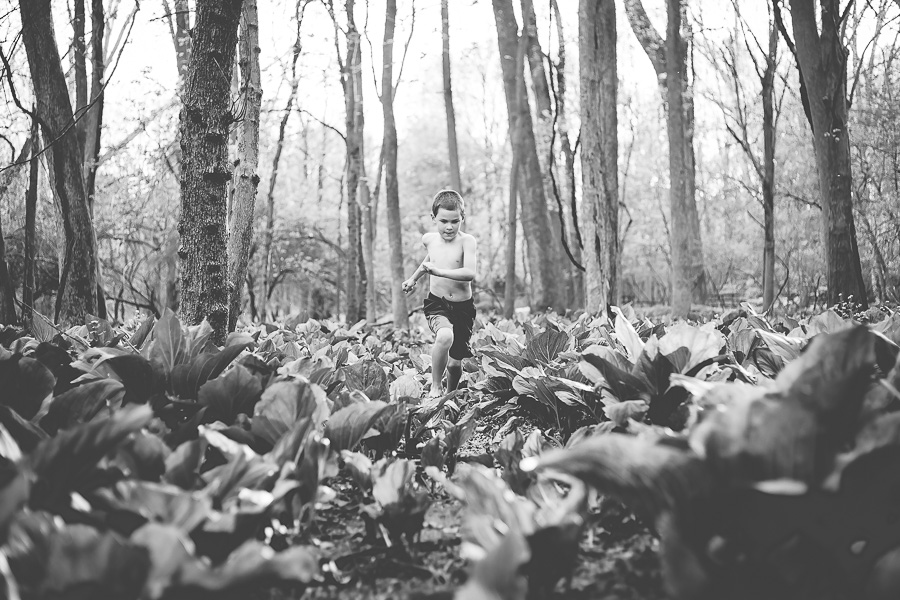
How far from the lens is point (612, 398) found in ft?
7.20

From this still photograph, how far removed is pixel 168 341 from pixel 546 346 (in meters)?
2.45

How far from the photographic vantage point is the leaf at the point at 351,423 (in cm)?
174

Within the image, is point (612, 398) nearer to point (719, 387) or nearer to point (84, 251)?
point (719, 387)

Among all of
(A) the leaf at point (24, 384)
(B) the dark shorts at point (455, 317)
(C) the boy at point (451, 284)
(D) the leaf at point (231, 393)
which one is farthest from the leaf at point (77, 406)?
(B) the dark shorts at point (455, 317)

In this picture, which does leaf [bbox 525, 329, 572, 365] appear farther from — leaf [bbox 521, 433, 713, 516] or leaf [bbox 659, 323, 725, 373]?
leaf [bbox 521, 433, 713, 516]

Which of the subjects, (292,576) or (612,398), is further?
(612,398)

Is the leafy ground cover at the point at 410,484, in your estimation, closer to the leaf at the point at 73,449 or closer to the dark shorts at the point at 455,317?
the leaf at the point at 73,449

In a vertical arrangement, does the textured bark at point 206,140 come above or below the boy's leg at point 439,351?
above

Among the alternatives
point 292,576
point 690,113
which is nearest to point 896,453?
point 292,576

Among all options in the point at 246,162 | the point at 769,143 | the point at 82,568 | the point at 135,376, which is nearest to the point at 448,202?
→ the point at 246,162

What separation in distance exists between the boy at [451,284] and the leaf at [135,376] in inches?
107

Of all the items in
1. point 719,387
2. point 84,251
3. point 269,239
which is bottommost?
point 719,387

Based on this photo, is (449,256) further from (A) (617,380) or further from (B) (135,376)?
(B) (135,376)

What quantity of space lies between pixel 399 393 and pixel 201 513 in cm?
190
